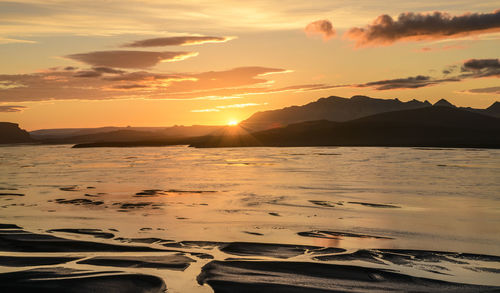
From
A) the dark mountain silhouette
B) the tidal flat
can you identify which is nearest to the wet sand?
the tidal flat

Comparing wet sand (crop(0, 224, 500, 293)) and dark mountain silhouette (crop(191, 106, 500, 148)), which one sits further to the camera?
dark mountain silhouette (crop(191, 106, 500, 148))

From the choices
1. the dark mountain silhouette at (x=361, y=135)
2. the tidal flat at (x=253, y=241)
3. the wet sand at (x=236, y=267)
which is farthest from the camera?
the dark mountain silhouette at (x=361, y=135)

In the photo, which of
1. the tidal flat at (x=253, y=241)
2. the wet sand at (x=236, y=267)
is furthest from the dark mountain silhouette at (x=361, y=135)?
the wet sand at (x=236, y=267)

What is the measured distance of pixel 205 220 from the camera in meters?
18.5

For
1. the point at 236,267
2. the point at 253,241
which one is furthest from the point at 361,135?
the point at 236,267

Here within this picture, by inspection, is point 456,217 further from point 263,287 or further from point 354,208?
point 263,287

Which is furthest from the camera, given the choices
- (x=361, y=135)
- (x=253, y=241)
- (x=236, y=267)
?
(x=361, y=135)

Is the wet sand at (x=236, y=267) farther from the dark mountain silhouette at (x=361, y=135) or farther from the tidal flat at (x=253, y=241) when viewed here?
the dark mountain silhouette at (x=361, y=135)

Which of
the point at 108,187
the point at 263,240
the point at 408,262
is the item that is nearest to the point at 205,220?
the point at 263,240

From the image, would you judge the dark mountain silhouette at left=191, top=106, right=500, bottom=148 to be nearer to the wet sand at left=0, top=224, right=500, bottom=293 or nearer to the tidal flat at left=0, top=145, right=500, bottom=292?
the tidal flat at left=0, top=145, right=500, bottom=292

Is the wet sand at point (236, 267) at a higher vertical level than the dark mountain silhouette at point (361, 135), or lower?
lower

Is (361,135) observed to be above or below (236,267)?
above

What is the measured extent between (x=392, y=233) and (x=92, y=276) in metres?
9.18

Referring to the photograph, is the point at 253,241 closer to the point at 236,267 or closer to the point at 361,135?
the point at 236,267
